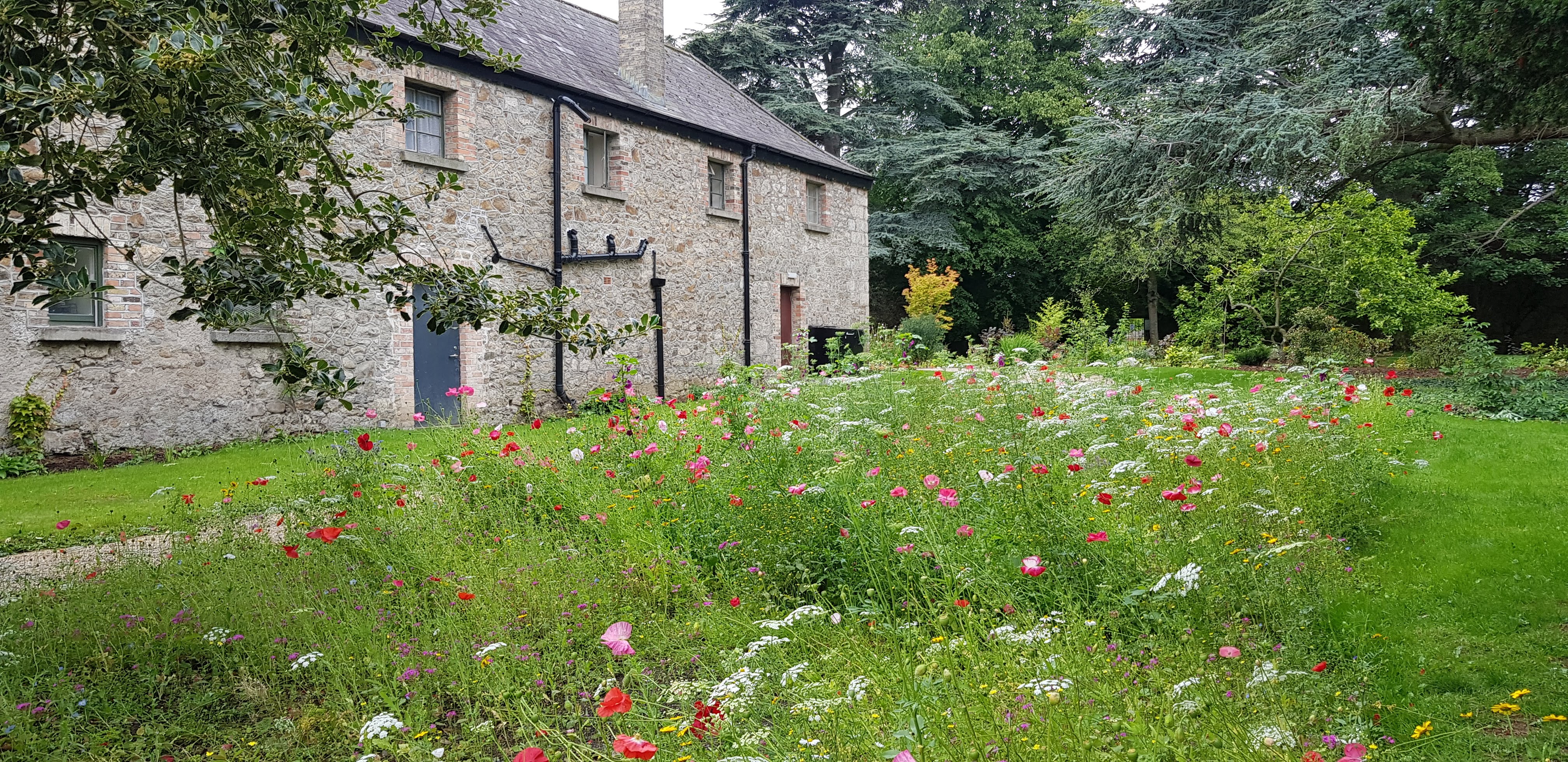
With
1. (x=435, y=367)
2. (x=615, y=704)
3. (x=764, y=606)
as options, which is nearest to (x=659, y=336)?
(x=435, y=367)

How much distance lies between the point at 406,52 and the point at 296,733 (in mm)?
3272

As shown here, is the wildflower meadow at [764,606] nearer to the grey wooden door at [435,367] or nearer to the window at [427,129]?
the grey wooden door at [435,367]

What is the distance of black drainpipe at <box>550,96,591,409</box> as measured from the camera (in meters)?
12.7

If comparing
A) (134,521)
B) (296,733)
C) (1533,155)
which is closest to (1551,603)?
(296,733)

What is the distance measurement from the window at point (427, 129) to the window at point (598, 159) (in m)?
2.58

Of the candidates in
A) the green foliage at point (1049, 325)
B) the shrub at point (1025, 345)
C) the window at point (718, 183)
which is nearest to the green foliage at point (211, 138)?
the shrub at point (1025, 345)

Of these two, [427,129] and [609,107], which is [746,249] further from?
[427,129]

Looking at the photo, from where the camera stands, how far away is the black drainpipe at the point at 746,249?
54.1 ft

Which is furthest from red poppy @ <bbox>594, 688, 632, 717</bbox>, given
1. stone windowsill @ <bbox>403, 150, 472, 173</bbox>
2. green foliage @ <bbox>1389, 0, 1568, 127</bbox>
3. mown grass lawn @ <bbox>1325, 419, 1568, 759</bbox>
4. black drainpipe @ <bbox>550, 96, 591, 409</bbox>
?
black drainpipe @ <bbox>550, 96, 591, 409</bbox>

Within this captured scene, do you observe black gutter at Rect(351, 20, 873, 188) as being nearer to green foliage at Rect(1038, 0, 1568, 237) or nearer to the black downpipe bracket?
the black downpipe bracket

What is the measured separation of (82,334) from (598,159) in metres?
7.31

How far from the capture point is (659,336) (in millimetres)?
14773

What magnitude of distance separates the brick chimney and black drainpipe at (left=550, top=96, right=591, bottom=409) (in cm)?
241

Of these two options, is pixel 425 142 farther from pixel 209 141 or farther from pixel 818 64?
pixel 818 64
